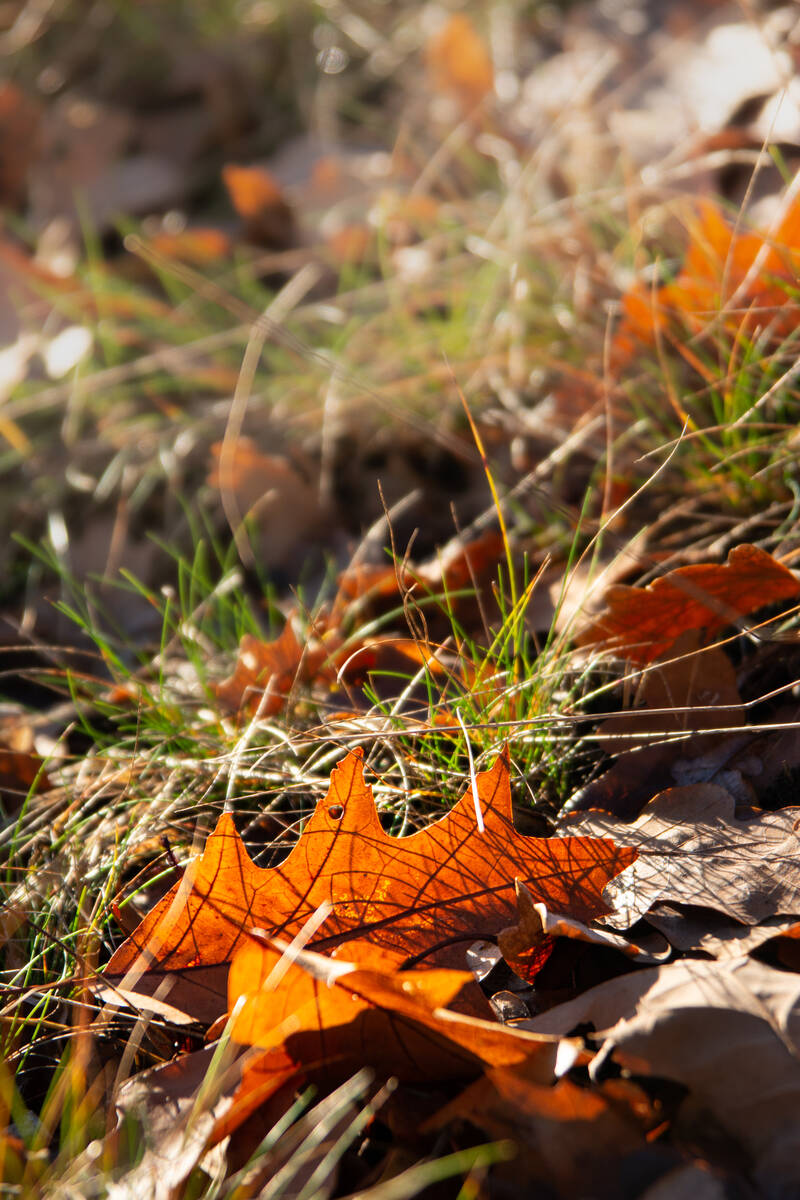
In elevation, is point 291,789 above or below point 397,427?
below

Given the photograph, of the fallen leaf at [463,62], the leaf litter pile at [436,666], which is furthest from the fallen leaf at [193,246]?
the fallen leaf at [463,62]

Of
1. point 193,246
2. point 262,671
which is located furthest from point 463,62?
point 262,671

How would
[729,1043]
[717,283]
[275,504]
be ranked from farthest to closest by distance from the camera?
[275,504] → [717,283] → [729,1043]

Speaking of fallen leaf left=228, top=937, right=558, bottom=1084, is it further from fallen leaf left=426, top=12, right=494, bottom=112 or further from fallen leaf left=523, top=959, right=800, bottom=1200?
fallen leaf left=426, top=12, right=494, bottom=112

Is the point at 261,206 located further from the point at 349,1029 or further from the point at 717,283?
the point at 349,1029

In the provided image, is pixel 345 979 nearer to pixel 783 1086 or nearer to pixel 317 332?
pixel 783 1086

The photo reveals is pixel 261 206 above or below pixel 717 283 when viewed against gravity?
above

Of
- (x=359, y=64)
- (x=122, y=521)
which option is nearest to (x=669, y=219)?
(x=122, y=521)
